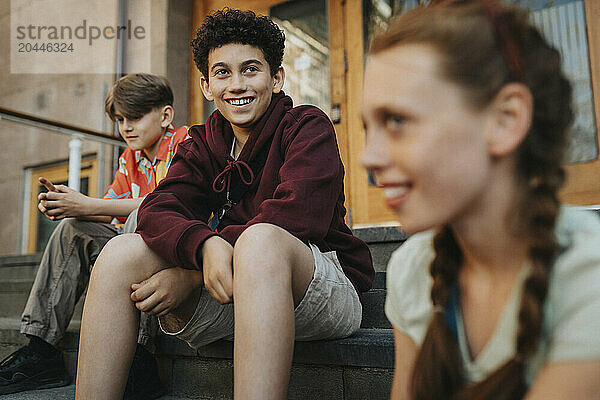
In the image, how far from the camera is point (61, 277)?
147cm

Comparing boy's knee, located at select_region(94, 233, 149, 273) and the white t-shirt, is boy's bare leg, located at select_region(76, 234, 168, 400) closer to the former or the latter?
boy's knee, located at select_region(94, 233, 149, 273)

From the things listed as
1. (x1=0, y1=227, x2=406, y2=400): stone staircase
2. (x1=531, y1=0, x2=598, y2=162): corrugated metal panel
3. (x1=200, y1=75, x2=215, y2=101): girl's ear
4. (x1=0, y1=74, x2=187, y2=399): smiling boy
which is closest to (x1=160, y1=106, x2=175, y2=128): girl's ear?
(x1=0, y1=74, x2=187, y2=399): smiling boy

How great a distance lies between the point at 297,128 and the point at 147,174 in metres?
0.67

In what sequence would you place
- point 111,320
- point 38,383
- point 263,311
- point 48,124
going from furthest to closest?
point 48,124 → point 38,383 → point 111,320 → point 263,311

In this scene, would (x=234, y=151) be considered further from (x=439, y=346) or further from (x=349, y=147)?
(x=349, y=147)

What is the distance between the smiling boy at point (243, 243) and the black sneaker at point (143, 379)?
6.8 inches

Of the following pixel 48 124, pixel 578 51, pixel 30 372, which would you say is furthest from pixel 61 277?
pixel 578 51

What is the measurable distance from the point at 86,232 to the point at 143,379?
18.0 inches

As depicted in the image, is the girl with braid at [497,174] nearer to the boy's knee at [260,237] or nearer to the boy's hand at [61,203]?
the boy's knee at [260,237]

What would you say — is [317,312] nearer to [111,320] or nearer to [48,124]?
[111,320]

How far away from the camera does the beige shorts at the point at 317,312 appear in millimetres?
987

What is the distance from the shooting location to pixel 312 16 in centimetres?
280

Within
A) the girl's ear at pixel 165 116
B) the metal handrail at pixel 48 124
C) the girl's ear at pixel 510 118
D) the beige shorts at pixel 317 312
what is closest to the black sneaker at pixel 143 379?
the beige shorts at pixel 317 312

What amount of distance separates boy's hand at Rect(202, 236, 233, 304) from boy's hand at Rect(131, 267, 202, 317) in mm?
112
